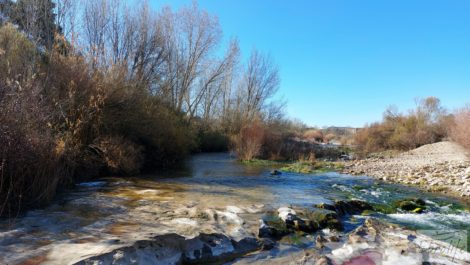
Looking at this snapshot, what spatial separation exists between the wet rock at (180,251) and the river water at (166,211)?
0.76 ft

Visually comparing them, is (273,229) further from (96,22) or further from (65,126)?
(96,22)

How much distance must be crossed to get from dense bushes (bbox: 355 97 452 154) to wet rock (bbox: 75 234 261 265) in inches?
1103

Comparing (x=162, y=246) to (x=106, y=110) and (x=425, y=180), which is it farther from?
(x=425, y=180)

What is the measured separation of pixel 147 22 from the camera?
72.0 ft

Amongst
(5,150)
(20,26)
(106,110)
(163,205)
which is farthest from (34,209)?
(20,26)

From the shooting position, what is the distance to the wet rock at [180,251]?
3846 millimetres

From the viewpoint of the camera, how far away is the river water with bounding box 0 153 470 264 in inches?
167

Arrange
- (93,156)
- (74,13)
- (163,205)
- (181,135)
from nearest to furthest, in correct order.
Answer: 1. (163,205)
2. (93,156)
3. (181,135)
4. (74,13)

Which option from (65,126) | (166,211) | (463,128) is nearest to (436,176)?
(463,128)

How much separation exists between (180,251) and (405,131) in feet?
108

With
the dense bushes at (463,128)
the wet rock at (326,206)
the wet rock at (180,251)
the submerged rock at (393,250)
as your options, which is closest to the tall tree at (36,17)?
the wet rock at (326,206)

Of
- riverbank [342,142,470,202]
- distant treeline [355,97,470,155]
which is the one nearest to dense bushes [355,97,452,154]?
distant treeline [355,97,470,155]

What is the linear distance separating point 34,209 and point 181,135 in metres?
9.84

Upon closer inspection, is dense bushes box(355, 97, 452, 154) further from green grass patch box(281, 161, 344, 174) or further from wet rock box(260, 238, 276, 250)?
wet rock box(260, 238, 276, 250)
